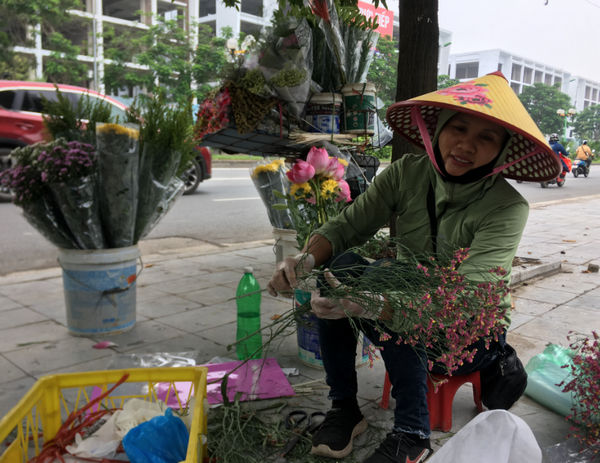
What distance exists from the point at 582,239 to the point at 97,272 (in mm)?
6267

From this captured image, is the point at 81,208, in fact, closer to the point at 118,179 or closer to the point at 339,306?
the point at 118,179

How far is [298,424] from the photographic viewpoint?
80.8 inches

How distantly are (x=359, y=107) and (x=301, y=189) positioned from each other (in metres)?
1.25

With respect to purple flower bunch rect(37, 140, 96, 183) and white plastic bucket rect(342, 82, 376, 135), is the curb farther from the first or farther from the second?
purple flower bunch rect(37, 140, 96, 183)

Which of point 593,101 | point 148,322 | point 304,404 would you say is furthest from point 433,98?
point 593,101

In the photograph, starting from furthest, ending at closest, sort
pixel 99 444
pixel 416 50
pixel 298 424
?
pixel 416 50 → pixel 298 424 → pixel 99 444

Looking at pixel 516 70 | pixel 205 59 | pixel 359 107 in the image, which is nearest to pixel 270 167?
pixel 359 107

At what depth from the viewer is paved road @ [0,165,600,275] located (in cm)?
515

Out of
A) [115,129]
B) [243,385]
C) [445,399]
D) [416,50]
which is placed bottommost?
[243,385]

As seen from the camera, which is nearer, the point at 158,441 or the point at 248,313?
Result: the point at 158,441

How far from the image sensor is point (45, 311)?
344 centimetres

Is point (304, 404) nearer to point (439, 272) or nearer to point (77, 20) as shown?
point (439, 272)

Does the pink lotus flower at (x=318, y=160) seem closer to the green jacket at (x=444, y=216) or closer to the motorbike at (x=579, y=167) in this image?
the green jacket at (x=444, y=216)

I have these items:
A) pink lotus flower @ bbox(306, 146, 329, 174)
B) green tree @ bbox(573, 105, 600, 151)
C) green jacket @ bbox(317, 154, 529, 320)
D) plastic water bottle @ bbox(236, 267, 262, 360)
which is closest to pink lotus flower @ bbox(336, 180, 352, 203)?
pink lotus flower @ bbox(306, 146, 329, 174)
